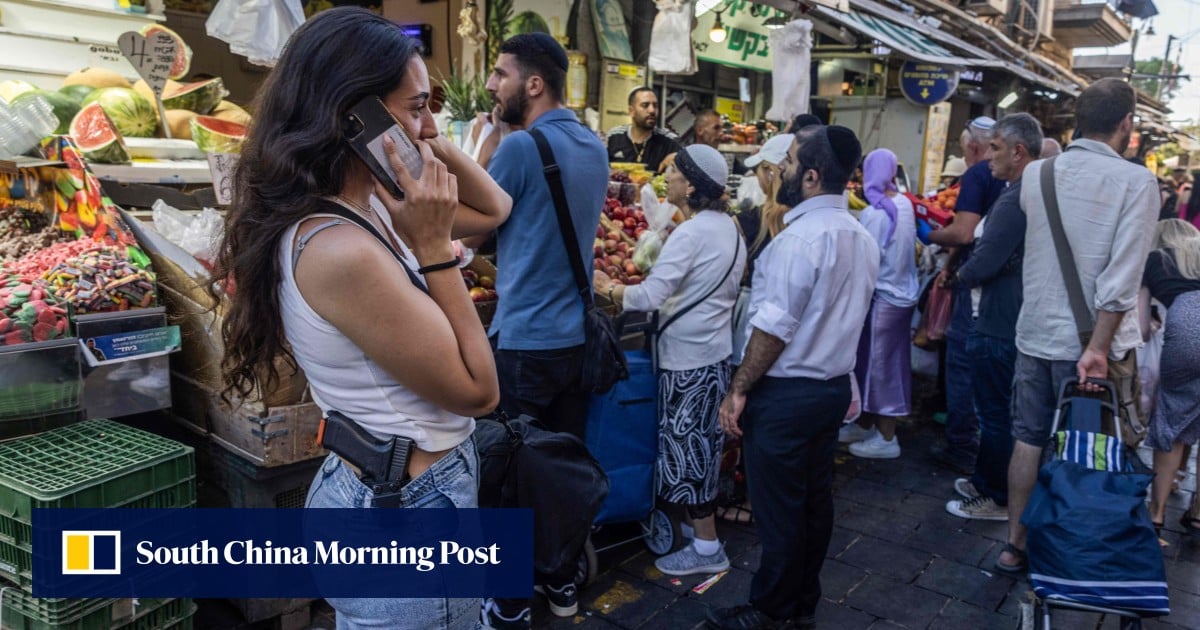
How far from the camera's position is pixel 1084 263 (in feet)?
11.2

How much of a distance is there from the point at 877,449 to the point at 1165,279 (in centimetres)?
213

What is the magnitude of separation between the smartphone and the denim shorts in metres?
3.36

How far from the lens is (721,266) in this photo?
3.68 metres

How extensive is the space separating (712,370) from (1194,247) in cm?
286

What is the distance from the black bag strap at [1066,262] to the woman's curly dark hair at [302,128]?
3.18 m

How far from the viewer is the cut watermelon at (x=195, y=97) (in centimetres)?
484

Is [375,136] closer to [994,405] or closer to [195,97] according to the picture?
[994,405]

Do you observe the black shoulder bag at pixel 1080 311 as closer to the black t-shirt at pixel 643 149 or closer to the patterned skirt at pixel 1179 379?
the patterned skirt at pixel 1179 379

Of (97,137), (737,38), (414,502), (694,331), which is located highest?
(737,38)

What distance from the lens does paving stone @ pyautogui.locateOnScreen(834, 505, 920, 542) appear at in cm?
433

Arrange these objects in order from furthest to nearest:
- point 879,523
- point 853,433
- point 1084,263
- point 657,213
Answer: point 853,433
point 657,213
point 879,523
point 1084,263

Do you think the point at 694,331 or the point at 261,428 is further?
the point at 694,331

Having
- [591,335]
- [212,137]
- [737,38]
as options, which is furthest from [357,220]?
[737,38]

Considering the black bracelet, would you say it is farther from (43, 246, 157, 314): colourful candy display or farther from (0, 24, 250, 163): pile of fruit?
(0, 24, 250, 163): pile of fruit
